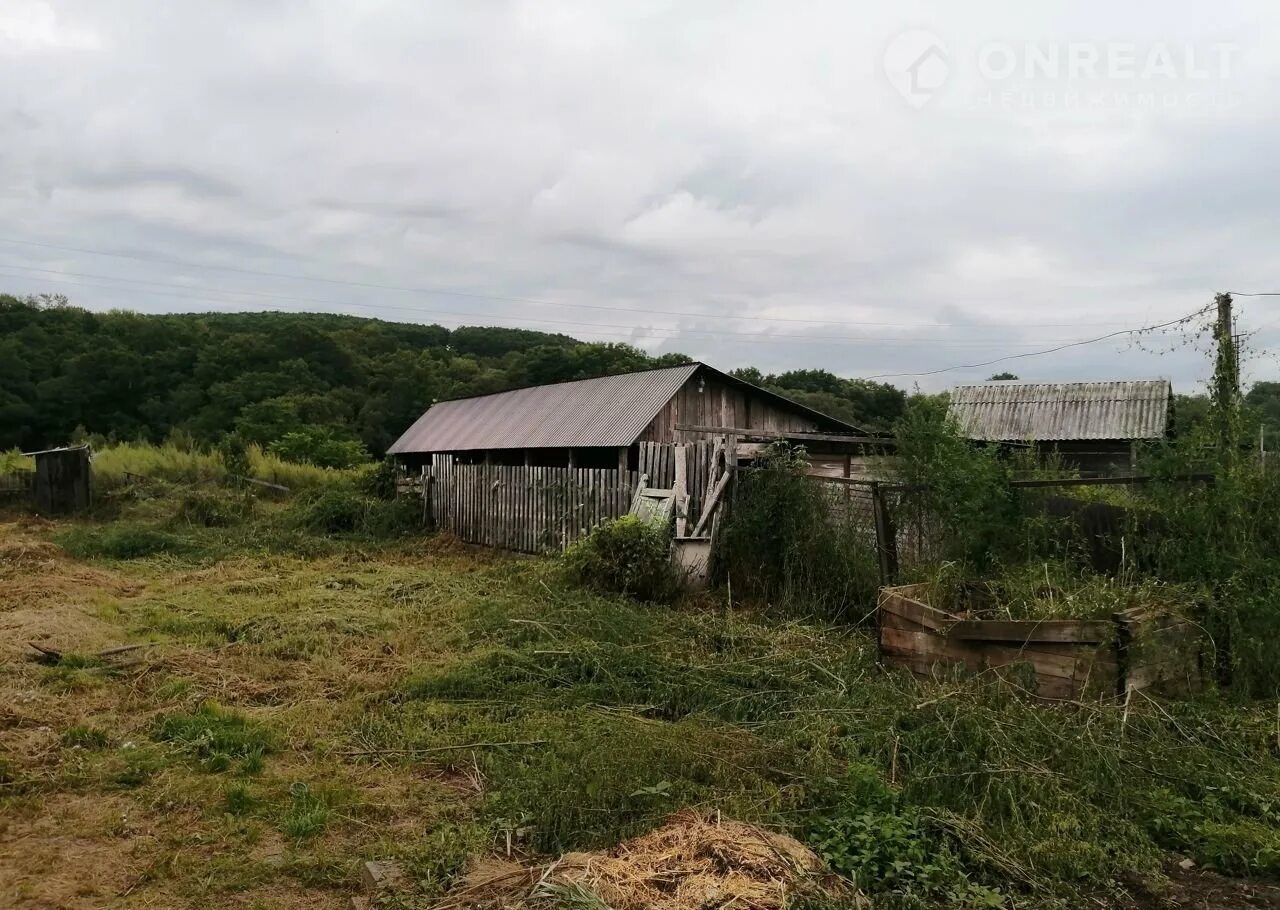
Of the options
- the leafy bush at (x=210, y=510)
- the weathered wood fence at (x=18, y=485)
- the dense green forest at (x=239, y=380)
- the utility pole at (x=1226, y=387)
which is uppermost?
the dense green forest at (x=239, y=380)

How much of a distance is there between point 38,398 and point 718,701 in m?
40.3

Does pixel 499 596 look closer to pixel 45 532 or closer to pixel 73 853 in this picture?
pixel 73 853

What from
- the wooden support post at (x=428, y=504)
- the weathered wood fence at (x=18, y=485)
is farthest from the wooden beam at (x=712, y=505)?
the weathered wood fence at (x=18, y=485)

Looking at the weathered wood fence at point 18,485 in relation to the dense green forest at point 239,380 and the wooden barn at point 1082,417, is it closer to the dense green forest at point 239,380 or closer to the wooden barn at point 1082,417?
the dense green forest at point 239,380

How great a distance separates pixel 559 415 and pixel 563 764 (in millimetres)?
10963

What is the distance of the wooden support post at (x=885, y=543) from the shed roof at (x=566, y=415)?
542 centimetres

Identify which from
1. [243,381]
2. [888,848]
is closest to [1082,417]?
[888,848]

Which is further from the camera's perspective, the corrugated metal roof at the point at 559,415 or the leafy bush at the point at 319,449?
the leafy bush at the point at 319,449

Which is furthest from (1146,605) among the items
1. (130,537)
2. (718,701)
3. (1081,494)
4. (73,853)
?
(130,537)

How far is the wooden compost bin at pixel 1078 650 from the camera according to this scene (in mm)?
4762

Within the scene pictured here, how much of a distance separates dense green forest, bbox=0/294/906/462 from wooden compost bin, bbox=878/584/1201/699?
2633 centimetres

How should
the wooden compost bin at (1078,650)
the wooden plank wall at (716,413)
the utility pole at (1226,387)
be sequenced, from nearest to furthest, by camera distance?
the wooden compost bin at (1078,650) → the utility pole at (1226,387) → the wooden plank wall at (716,413)

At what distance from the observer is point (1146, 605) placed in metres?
5.05

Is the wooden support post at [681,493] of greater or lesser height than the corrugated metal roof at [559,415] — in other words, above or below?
below
